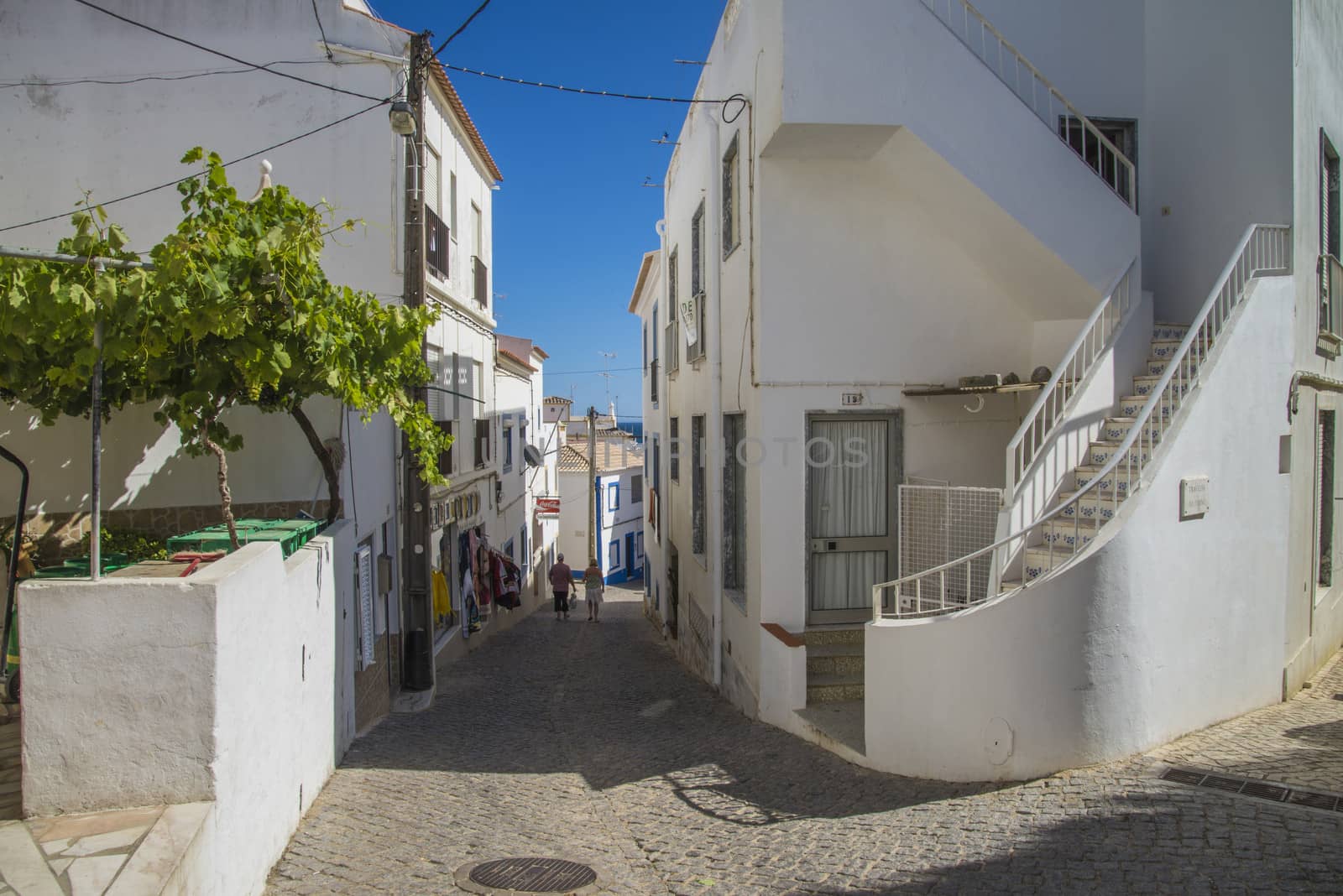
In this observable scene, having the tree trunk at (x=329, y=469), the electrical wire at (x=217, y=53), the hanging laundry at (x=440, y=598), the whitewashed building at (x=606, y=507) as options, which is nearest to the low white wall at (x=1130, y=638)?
the tree trunk at (x=329, y=469)

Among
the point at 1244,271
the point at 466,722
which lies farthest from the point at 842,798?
the point at 1244,271

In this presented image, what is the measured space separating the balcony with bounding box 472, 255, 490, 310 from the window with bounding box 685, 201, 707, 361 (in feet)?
15.0

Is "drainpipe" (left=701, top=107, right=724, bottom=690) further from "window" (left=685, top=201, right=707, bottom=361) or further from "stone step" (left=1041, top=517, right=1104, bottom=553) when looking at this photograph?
"stone step" (left=1041, top=517, right=1104, bottom=553)

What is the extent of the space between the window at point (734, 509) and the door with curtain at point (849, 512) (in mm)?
1409

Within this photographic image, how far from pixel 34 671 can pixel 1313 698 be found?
9.64 meters

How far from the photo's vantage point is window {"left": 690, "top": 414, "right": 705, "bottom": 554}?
13.5 m

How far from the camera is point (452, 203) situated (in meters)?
15.1

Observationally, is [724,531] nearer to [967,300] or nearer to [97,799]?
[967,300]

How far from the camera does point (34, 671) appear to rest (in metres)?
4.25

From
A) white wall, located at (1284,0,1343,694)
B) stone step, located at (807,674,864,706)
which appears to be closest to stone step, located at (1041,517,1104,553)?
stone step, located at (807,674,864,706)

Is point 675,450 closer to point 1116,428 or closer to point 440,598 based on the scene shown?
point 440,598

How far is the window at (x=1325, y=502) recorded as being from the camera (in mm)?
9641

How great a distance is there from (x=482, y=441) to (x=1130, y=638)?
43.0ft

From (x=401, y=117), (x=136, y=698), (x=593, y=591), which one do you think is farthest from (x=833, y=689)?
(x=593, y=591)
